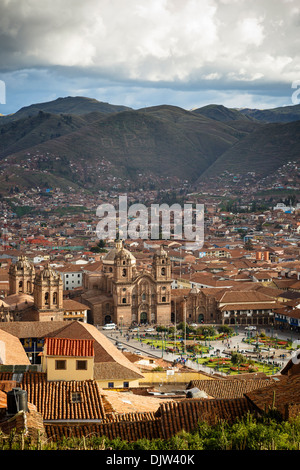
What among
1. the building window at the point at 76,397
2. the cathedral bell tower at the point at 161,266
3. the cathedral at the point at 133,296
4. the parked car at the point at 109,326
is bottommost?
the parked car at the point at 109,326

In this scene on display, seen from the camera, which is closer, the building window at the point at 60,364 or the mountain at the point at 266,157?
the building window at the point at 60,364

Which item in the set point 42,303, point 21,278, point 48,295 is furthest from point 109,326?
point 42,303

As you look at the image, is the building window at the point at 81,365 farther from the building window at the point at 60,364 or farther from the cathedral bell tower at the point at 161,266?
the cathedral bell tower at the point at 161,266

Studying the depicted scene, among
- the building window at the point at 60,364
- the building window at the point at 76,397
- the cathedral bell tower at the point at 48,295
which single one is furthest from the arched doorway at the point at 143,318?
the building window at the point at 76,397

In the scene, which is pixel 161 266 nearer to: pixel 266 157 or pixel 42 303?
pixel 42 303

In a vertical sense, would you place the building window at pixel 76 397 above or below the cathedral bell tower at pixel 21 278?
above

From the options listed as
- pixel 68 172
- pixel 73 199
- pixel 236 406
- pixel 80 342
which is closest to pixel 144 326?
pixel 80 342
